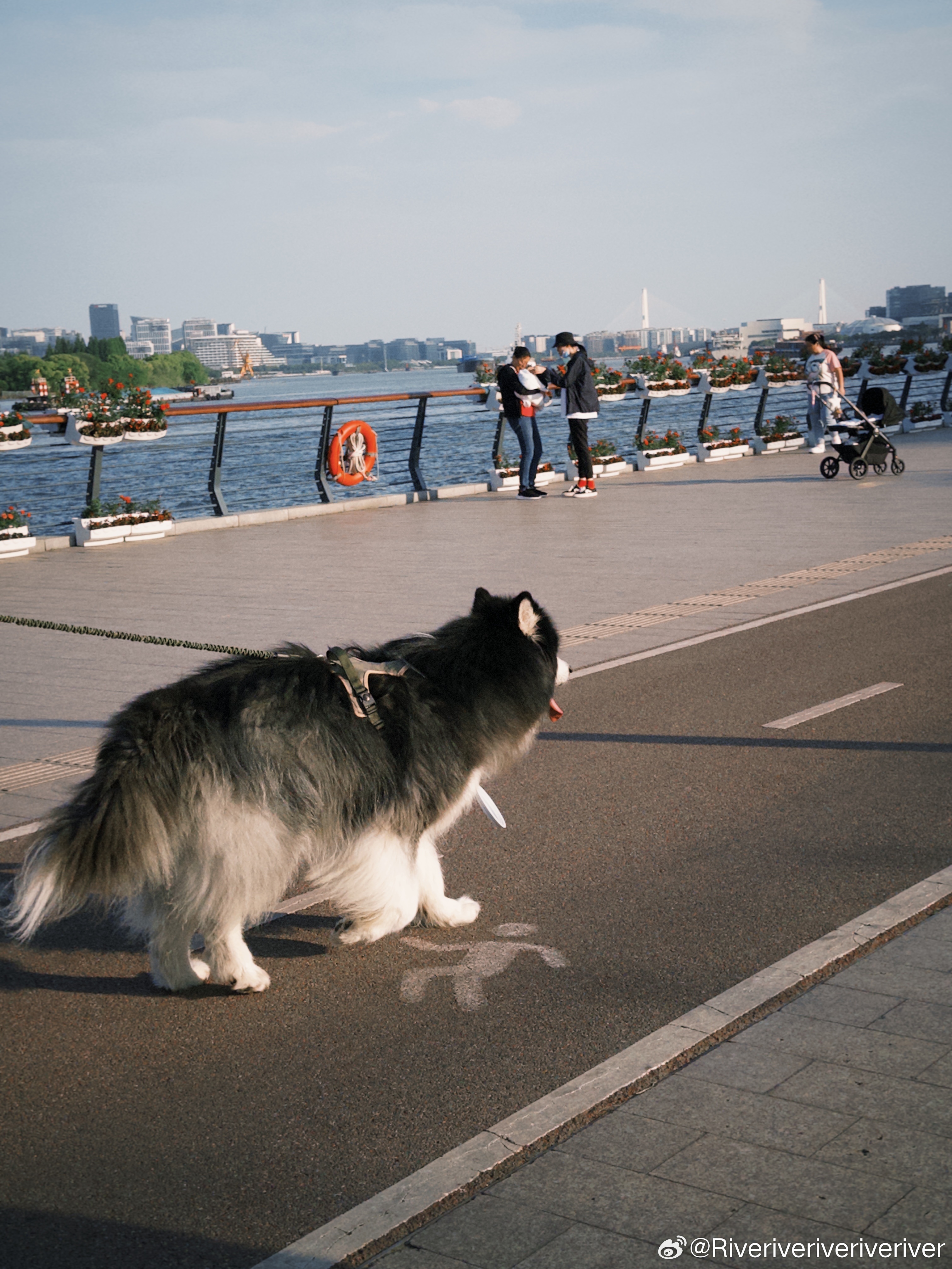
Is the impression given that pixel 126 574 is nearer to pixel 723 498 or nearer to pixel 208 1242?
pixel 723 498

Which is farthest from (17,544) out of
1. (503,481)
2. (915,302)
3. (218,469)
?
(915,302)

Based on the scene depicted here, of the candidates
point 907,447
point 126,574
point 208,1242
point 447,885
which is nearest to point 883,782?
point 447,885

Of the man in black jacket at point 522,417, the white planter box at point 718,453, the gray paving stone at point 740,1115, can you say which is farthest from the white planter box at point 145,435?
the gray paving stone at point 740,1115

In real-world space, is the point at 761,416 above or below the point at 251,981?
above

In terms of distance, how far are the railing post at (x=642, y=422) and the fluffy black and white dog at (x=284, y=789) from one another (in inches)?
857

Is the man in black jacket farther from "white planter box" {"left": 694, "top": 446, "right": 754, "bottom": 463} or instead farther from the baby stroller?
"white planter box" {"left": 694, "top": 446, "right": 754, "bottom": 463}

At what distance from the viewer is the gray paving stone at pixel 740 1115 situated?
336cm

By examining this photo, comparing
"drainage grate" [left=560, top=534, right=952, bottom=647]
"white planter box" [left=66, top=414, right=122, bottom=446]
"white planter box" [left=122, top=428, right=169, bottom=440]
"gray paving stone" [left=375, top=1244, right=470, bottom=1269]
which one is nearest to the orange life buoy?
"white planter box" [left=122, top=428, right=169, bottom=440]

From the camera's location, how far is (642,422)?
87.2 feet

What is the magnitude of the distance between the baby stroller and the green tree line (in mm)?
75626

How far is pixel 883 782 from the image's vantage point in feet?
21.5

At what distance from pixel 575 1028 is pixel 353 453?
17.3 m

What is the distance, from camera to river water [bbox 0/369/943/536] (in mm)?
17859

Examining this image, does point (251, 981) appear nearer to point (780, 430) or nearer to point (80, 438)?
point (80, 438)
